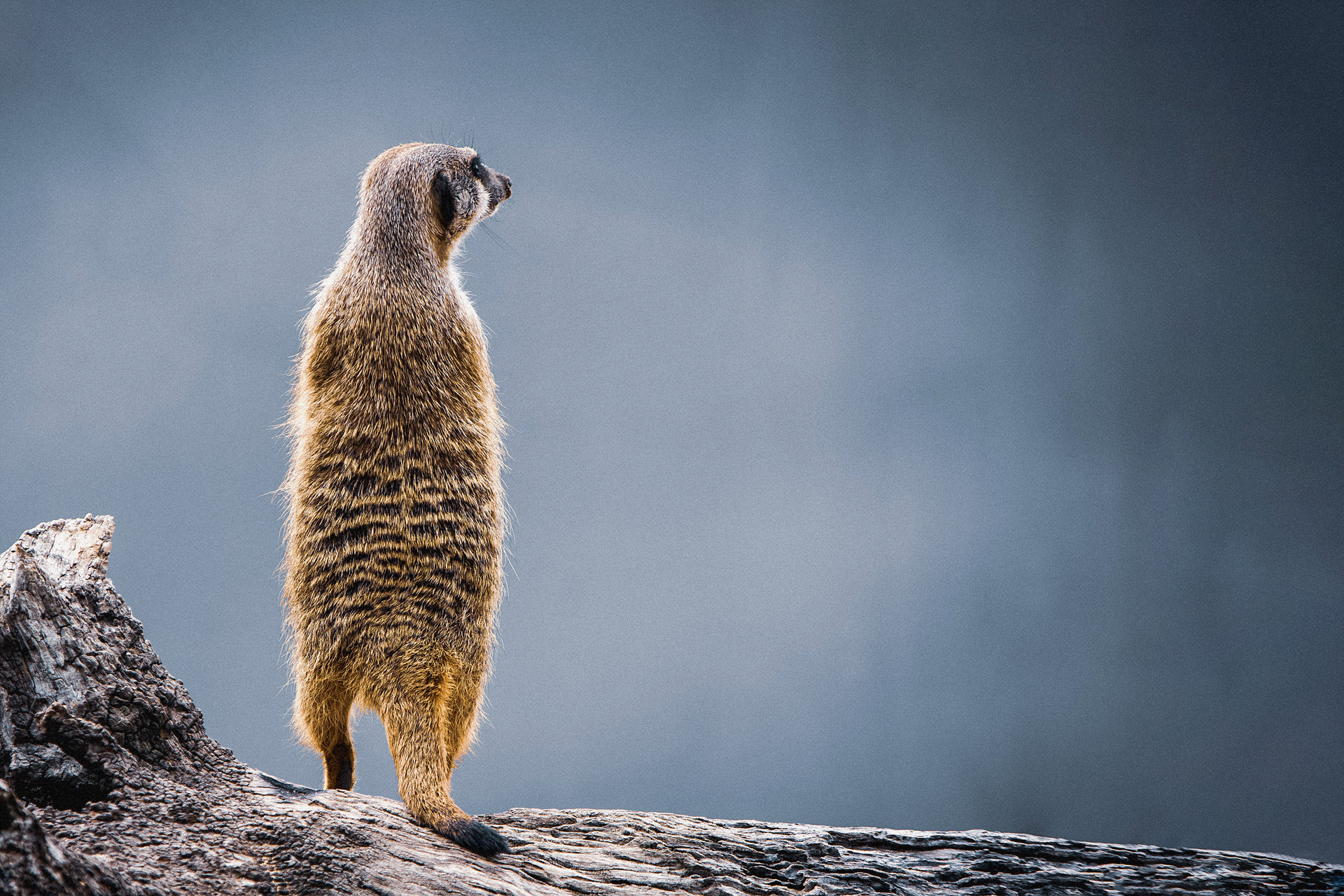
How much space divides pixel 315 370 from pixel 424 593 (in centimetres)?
91

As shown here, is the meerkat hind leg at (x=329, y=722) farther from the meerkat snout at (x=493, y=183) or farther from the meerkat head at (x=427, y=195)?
the meerkat snout at (x=493, y=183)

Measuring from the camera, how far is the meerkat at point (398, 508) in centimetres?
248

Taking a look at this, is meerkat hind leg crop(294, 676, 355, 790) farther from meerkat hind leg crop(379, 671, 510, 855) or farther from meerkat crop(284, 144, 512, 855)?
meerkat hind leg crop(379, 671, 510, 855)

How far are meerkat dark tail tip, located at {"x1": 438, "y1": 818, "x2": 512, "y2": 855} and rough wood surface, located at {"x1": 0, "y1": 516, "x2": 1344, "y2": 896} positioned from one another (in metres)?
0.03

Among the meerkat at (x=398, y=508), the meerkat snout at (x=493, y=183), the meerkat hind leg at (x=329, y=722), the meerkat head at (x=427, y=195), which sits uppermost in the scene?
the meerkat snout at (x=493, y=183)

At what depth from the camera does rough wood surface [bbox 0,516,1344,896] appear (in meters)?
1.83

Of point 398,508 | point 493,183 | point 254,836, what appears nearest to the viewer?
point 254,836

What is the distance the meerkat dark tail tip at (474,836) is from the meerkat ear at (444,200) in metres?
2.06

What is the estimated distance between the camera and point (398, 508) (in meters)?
2.65

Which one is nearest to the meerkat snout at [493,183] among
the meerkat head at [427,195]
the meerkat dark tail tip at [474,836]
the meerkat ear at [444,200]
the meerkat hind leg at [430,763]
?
the meerkat head at [427,195]

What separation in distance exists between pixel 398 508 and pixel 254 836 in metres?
0.98

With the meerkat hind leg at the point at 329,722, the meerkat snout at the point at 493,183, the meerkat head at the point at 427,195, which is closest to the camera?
the meerkat hind leg at the point at 329,722

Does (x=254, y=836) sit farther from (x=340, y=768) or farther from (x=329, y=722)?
Result: (x=340, y=768)

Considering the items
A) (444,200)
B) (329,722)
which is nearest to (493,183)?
(444,200)
